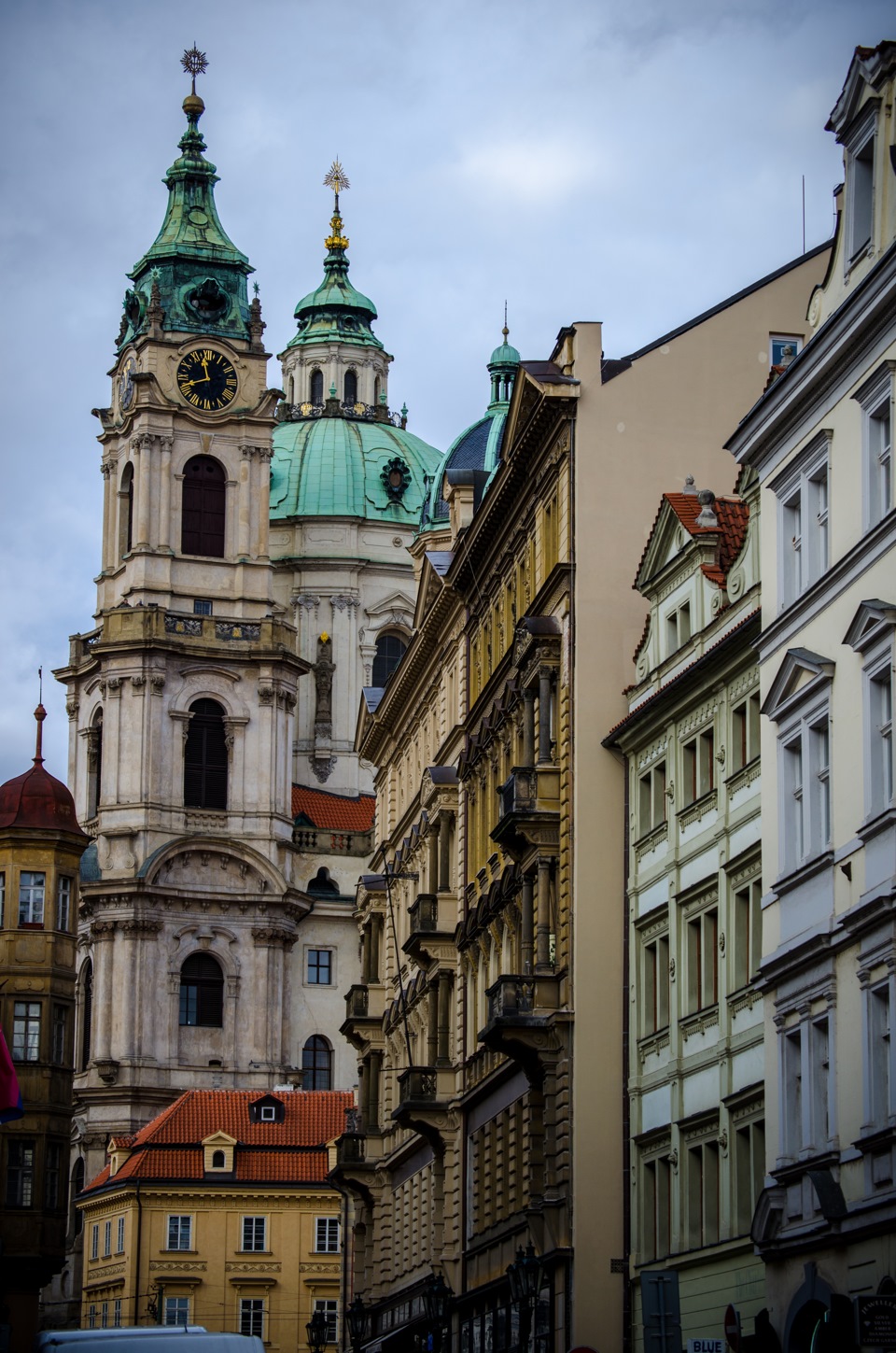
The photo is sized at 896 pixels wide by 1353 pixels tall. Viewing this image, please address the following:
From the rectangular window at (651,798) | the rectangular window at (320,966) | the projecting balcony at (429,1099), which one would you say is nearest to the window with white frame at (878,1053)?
the rectangular window at (651,798)

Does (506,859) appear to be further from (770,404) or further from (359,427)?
(359,427)

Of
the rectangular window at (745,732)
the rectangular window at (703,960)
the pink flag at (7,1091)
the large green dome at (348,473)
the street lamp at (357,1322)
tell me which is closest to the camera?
the rectangular window at (745,732)

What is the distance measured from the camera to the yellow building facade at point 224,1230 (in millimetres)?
91500

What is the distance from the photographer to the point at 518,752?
5181 centimetres

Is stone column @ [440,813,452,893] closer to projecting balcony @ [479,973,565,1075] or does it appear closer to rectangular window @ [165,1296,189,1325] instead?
projecting balcony @ [479,973,565,1075]

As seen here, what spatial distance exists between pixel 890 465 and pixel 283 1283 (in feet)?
217

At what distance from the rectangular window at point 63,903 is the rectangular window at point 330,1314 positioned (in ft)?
49.9

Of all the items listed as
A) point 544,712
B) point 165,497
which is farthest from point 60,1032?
point 544,712

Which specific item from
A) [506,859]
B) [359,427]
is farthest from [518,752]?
[359,427]

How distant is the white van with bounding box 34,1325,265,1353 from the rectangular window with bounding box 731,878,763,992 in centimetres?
1233

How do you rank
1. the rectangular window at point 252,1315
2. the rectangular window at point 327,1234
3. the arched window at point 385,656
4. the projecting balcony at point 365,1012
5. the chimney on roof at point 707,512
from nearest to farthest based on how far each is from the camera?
the chimney on roof at point 707,512
the projecting balcony at point 365,1012
the rectangular window at point 252,1315
the rectangular window at point 327,1234
the arched window at point 385,656

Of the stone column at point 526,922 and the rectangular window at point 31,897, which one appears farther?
the rectangular window at point 31,897

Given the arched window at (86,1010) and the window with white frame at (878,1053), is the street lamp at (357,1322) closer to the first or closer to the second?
the arched window at (86,1010)

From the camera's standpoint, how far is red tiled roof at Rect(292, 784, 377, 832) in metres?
111
